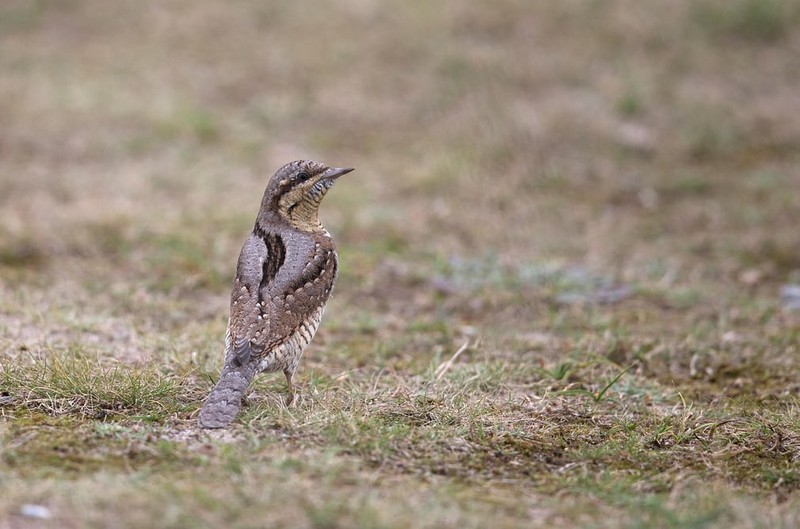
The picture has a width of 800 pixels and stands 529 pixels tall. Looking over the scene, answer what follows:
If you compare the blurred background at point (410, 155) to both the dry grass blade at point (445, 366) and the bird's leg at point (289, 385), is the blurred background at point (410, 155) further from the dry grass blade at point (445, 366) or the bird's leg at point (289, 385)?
the bird's leg at point (289, 385)

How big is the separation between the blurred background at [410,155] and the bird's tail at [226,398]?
1172 mm

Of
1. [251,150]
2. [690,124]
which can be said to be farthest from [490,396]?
[690,124]

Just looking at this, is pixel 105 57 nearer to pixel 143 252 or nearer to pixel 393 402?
pixel 143 252

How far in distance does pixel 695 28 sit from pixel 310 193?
8.65 metres

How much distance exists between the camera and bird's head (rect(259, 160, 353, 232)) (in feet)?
18.0

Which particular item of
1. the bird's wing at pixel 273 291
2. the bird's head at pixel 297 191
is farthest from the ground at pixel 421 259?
the bird's head at pixel 297 191

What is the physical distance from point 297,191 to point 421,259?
289 centimetres

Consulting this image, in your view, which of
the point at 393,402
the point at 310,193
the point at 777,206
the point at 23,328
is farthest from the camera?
the point at 777,206

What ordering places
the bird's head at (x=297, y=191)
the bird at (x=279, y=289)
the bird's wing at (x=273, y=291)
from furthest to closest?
the bird's head at (x=297, y=191) → the bird's wing at (x=273, y=291) → the bird at (x=279, y=289)

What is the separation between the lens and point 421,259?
27.1 ft

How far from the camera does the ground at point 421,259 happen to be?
4.08 m

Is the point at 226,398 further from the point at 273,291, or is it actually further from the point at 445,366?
the point at 445,366

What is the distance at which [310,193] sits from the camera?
5500mm

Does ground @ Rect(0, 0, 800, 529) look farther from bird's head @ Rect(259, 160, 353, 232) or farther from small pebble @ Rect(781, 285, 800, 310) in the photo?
bird's head @ Rect(259, 160, 353, 232)
